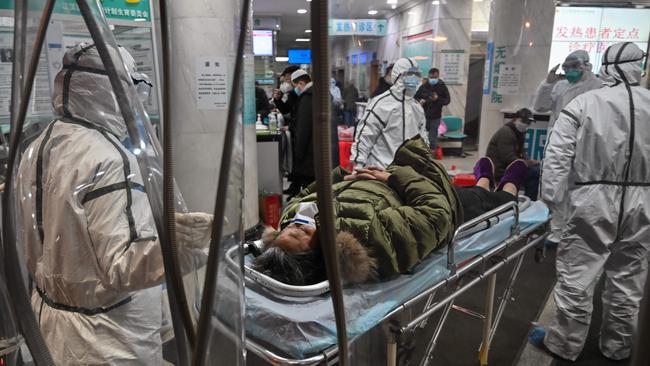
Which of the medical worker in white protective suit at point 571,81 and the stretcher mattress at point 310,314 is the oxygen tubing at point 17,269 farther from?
the medical worker in white protective suit at point 571,81

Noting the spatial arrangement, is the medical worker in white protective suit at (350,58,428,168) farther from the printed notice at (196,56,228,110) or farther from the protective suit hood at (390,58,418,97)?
the printed notice at (196,56,228,110)

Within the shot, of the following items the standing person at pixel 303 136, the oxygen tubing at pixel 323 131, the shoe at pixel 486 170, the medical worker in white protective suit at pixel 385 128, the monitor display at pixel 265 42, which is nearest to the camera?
the oxygen tubing at pixel 323 131

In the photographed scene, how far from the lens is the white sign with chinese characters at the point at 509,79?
5.69 m

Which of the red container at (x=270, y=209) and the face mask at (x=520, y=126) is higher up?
the face mask at (x=520, y=126)

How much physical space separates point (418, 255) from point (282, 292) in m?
0.64

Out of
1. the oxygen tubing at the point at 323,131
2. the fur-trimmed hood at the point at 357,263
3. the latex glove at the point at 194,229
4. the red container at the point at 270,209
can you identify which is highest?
the oxygen tubing at the point at 323,131

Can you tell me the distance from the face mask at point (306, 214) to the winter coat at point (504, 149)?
2.65 metres

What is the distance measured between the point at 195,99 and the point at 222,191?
0.65ft

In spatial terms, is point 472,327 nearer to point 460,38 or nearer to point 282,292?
point 282,292

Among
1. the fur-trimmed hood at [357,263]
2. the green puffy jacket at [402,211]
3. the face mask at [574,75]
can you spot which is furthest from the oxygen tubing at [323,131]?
the face mask at [574,75]

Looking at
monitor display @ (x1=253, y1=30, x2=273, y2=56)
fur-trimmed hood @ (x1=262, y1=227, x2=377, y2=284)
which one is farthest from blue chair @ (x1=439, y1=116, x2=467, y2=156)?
fur-trimmed hood @ (x1=262, y1=227, x2=377, y2=284)

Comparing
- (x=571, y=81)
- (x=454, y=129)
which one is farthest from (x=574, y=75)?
(x=454, y=129)

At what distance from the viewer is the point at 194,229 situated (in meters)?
0.76

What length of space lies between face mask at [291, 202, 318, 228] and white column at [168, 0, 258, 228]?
127 cm
